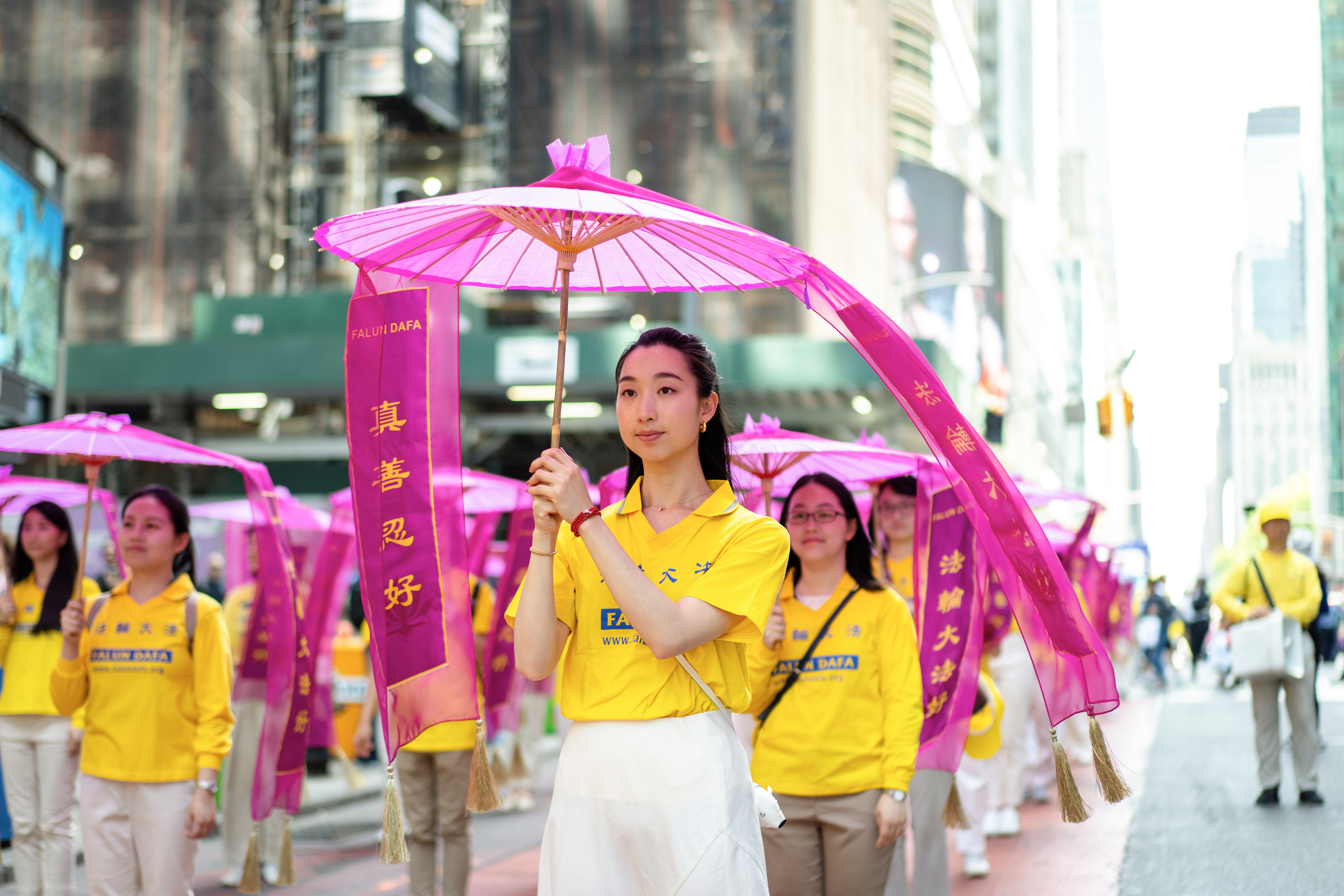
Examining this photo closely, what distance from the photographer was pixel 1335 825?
9.05 meters

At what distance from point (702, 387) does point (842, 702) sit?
1.93m

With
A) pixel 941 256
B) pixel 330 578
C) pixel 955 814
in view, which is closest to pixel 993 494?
pixel 955 814

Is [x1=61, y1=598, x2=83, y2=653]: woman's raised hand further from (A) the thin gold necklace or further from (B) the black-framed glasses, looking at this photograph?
(A) the thin gold necklace

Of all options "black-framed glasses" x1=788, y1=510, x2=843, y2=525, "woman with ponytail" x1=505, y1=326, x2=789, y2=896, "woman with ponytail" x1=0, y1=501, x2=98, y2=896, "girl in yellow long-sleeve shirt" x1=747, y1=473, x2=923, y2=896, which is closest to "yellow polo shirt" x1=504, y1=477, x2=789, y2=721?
"woman with ponytail" x1=505, y1=326, x2=789, y2=896

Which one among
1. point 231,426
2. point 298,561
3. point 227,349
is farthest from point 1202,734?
point 231,426

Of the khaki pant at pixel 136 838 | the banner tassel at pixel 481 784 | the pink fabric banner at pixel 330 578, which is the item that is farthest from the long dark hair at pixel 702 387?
the pink fabric banner at pixel 330 578

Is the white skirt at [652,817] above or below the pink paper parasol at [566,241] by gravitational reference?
below

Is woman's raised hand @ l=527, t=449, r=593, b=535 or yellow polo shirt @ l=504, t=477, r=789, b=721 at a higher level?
woman's raised hand @ l=527, t=449, r=593, b=535

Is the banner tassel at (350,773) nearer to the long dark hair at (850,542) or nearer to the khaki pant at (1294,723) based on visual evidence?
the khaki pant at (1294,723)

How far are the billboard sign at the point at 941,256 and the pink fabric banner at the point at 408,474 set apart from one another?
47039 millimetres

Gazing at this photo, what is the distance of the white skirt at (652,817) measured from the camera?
114 inches

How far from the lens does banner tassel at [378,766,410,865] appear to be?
3289mm

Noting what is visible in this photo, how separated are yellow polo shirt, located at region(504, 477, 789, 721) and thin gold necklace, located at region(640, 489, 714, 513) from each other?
0.06 feet

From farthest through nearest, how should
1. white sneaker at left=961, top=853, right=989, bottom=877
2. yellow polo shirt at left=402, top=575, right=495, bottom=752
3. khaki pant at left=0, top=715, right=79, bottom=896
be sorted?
white sneaker at left=961, top=853, right=989, bottom=877 → yellow polo shirt at left=402, top=575, right=495, bottom=752 → khaki pant at left=0, top=715, right=79, bottom=896
